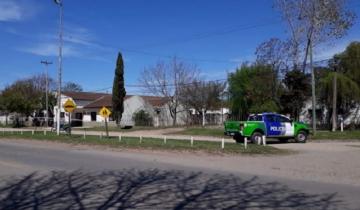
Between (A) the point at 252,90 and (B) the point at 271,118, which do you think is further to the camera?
(A) the point at 252,90

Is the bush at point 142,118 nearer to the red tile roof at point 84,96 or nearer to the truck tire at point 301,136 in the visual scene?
the red tile roof at point 84,96

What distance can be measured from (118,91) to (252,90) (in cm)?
2131

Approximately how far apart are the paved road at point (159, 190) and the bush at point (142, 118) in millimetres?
51708

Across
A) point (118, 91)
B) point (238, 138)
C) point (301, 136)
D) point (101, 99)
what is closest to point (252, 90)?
point (301, 136)

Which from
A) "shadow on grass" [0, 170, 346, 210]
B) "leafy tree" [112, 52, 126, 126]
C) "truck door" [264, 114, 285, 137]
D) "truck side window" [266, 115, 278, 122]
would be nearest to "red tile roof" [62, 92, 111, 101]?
"leafy tree" [112, 52, 126, 126]

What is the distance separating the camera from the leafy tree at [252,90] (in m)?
51.1

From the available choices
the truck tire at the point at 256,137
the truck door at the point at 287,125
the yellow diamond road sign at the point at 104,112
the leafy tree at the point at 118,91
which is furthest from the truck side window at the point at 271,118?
A: the leafy tree at the point at 118,91

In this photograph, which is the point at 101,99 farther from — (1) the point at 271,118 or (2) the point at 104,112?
(1) the point at 271,118

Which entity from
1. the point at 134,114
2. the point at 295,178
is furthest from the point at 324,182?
the point at 134,114

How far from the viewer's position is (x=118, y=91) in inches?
2655

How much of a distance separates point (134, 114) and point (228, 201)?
5960 cm

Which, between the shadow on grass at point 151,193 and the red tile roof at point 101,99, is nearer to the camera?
the shadow on grass at point 151,193

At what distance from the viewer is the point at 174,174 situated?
1424 centimetres

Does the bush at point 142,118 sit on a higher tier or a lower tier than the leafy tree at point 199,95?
lower
